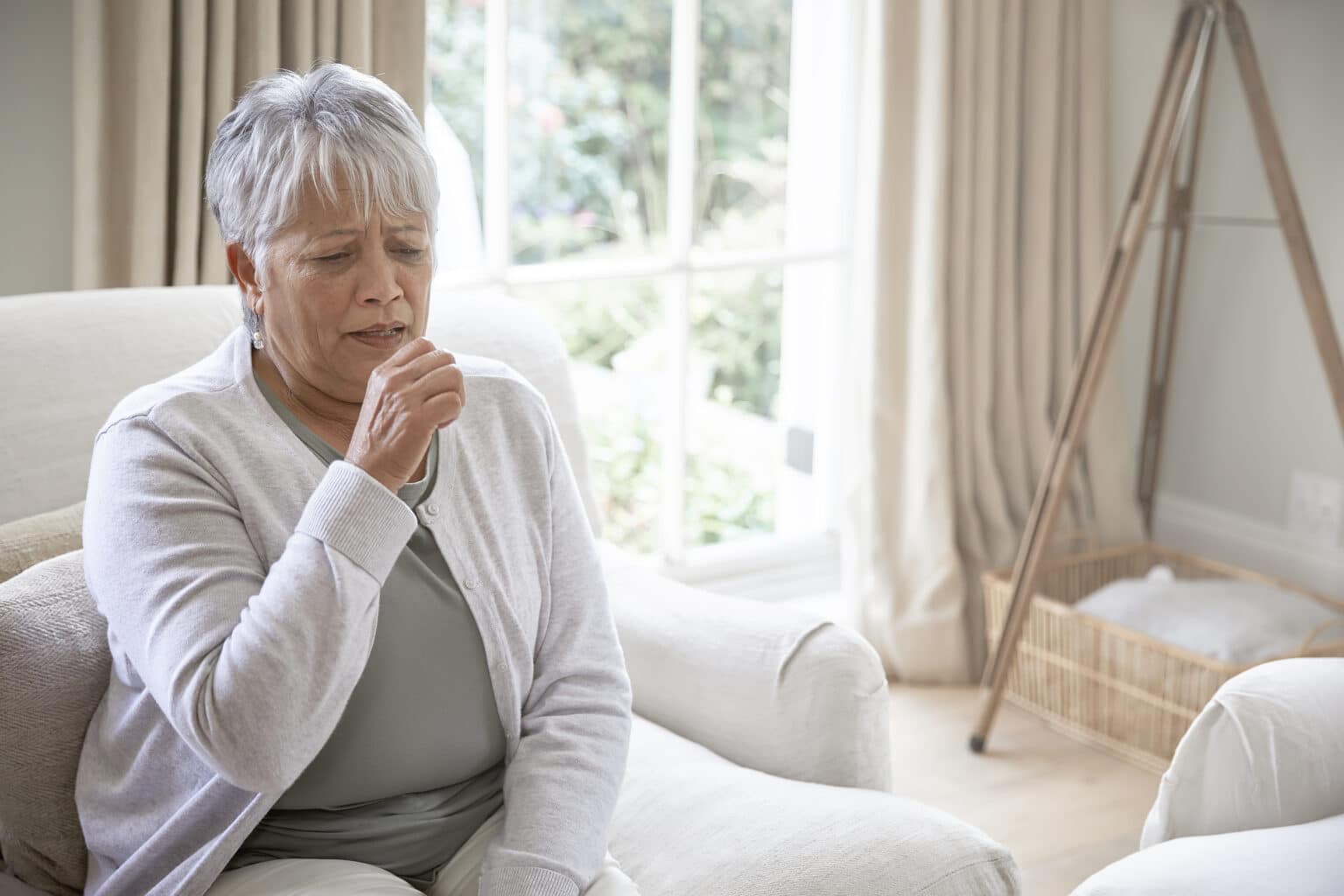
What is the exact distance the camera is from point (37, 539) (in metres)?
1.42

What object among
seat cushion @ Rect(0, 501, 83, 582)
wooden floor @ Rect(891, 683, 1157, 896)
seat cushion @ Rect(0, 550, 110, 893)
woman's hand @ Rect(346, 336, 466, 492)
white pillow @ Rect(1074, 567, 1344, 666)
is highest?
woman's hand @ Rect(346, 336, 466, 492)

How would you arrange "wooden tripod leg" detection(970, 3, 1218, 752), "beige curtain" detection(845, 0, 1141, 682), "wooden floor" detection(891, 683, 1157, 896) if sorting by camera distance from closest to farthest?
"wooden floor" detection(891, 683, 1157, 896) < "wooden tripod leg" detection(970, 3, 1218, 752) < "beige curtain" detection(845, 0, 1141, 682)

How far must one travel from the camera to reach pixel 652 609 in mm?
1779

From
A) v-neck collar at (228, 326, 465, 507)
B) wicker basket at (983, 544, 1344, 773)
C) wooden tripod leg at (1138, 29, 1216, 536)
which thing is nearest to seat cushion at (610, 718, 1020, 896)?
v-neck collar at (228, 326, 465, 507)

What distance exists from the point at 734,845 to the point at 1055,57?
6.41ft

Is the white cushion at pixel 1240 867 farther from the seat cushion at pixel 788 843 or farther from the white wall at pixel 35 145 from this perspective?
the white wall at pixel 35 145

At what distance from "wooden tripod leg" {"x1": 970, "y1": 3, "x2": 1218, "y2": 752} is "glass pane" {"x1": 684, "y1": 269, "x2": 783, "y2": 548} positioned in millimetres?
705

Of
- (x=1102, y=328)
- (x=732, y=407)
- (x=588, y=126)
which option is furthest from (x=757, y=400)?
(x=1102, y=328)

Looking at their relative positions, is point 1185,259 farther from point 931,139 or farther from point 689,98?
point 689,98

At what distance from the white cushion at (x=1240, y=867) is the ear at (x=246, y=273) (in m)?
0.99

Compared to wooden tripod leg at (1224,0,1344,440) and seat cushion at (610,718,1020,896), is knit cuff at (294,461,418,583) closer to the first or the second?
seat cushion at (610,718,1020,896)

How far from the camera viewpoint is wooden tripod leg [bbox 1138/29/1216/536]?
2.84 m

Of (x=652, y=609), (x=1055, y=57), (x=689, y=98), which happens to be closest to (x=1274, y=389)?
(x=1055, y=57)

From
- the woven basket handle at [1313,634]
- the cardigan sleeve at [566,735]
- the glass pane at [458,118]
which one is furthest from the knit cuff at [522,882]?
the woven basket handle at [1313,634]
